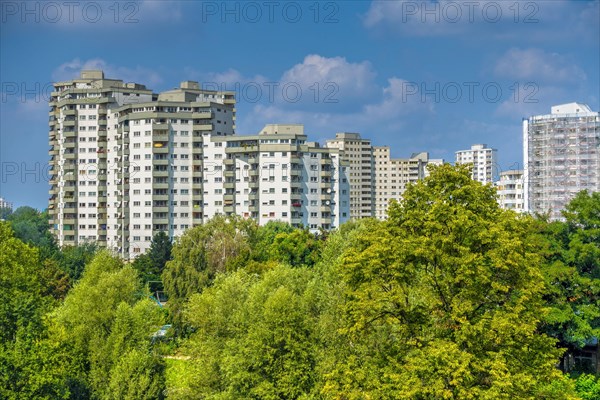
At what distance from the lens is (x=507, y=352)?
991 inches

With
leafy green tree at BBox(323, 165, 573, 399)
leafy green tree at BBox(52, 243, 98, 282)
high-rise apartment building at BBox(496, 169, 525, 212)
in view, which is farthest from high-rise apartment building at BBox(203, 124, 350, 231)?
leafy green tree at BBox(323, 165, 573, 399)

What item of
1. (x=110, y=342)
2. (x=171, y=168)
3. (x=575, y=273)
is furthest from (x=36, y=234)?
(x=575, y=273)

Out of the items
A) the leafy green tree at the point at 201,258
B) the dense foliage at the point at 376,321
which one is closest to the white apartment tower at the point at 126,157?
the leafy green tree at the point at 201,258

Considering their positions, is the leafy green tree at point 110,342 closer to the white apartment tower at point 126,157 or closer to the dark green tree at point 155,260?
the dark green tree at point 155,260

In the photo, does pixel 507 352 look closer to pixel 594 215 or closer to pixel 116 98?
pixel 594 215

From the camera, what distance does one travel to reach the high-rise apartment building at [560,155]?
12000 cm

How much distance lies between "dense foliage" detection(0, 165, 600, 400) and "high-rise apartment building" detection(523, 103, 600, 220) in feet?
244

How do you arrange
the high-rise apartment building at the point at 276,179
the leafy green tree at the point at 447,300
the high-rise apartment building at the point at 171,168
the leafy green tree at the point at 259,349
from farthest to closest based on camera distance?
the high-rise apartment building at the point at 171,168 < the high-rise apartment building at the point at 276,179 < the leafy green tree at the point at 259,349 < the leafy green tree at the point at 447,300

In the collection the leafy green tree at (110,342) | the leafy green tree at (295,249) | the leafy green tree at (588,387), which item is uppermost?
the leafy green tree at (295,249)

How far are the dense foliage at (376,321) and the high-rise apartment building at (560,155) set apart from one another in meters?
Result: 74.2

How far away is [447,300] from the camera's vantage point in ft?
86.1

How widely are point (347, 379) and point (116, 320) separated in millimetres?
18182

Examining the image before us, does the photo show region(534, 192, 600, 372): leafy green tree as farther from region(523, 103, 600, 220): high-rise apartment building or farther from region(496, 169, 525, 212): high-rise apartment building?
region(496, 169, 525, 212): high-rise apartment building

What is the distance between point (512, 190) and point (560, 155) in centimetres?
1534
